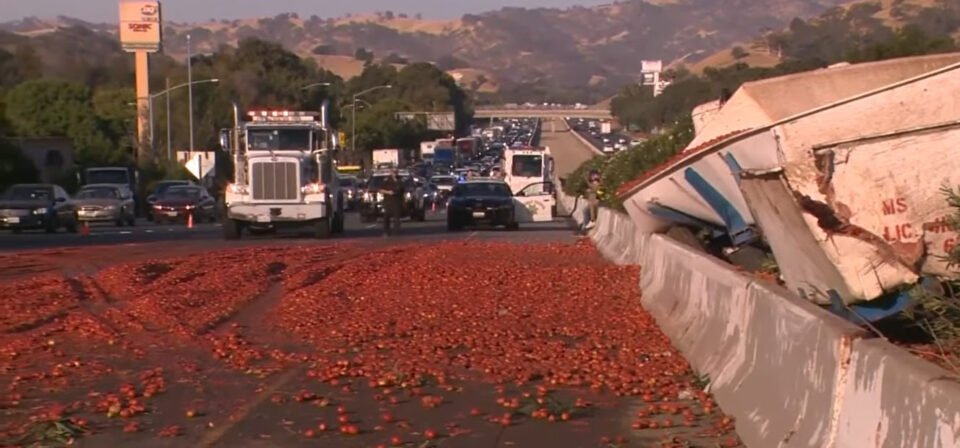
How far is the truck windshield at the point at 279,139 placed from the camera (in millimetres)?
36688

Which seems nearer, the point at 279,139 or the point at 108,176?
the point at 279,139

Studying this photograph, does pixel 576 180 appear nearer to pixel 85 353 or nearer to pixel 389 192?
pixel 389 192

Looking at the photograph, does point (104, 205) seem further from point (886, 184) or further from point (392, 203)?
point (886, 184)

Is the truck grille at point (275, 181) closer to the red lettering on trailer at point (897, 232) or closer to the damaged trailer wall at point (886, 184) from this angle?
the damaged trailer wall at point (886, 184)

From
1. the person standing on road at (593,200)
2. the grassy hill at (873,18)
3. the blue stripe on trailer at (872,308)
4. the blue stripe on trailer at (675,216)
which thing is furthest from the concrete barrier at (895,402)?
the grassy hill at (873,18)

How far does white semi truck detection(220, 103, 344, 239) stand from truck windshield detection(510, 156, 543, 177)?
108ft

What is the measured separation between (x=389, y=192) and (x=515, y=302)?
68.3ft

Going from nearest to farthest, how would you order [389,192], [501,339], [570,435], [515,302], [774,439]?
1. [774,439]
2. [570,435]
3. [501,339]
4. [515,302]
5. [389,192]

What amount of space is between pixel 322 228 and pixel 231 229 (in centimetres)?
219

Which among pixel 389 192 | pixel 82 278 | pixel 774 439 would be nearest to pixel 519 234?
pixel 389 192

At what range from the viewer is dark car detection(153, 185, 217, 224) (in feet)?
166

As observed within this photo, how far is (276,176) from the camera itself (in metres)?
36.5

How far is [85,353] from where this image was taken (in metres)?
14.4

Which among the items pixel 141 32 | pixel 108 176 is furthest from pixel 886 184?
pixel 141 32
